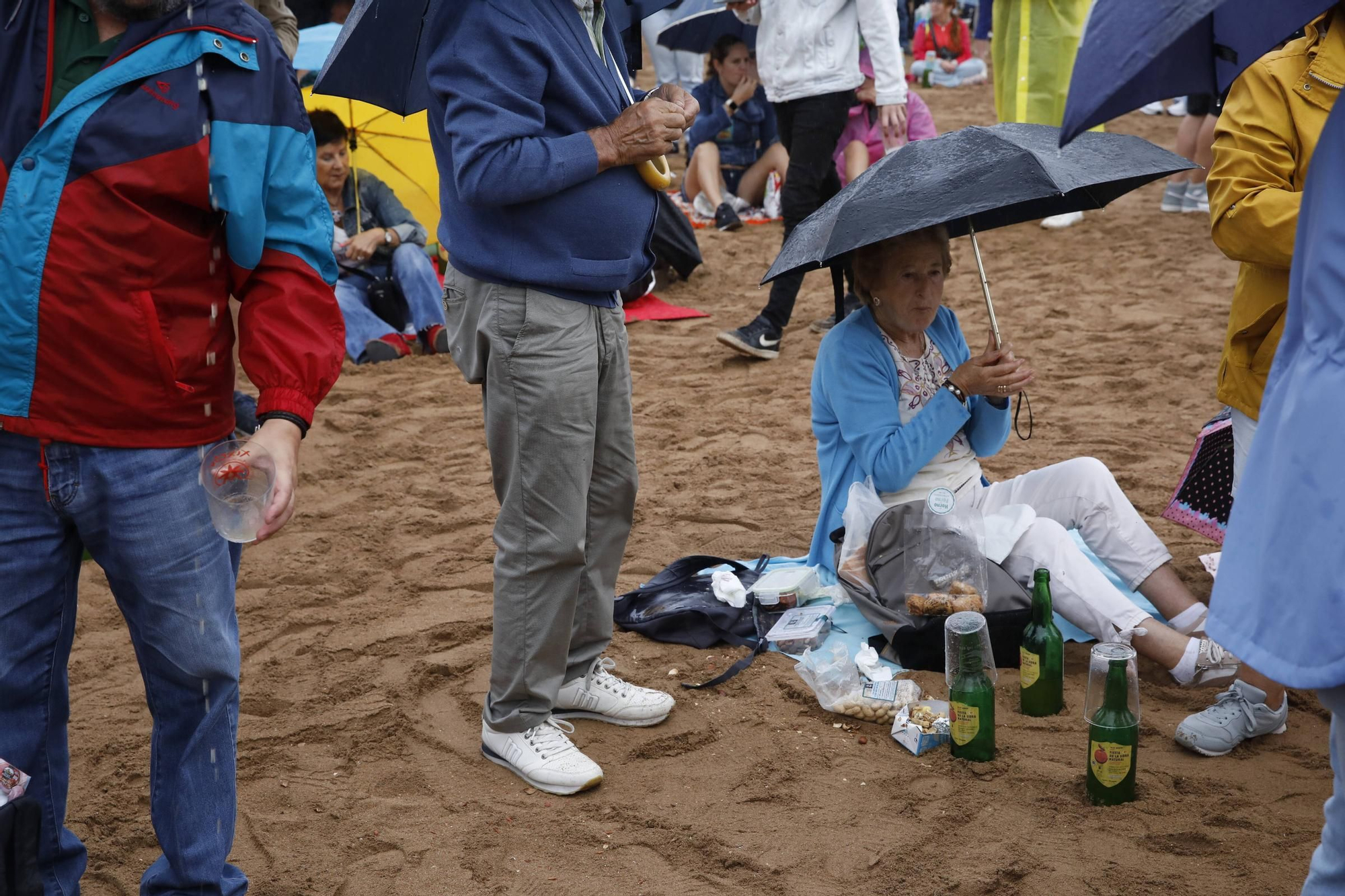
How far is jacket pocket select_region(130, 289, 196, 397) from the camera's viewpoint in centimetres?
229

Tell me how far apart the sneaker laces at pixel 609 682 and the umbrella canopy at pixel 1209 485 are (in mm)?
1764

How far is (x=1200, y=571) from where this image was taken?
4426mm

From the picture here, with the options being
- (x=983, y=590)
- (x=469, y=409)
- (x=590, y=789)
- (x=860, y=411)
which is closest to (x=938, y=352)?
(x=860, y=411)

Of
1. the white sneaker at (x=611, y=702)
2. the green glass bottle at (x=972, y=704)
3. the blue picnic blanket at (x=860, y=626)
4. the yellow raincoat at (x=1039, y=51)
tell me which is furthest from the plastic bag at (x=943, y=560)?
the yellow raincoat at (x=1039, y=51)

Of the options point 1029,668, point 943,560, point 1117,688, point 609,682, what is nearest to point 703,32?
point 943,560

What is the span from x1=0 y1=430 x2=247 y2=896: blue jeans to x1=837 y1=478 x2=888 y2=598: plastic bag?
1.95 meters

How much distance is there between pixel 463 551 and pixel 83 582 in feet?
4.63

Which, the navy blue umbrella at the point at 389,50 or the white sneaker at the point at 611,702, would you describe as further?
the white sneaker at the point at 611,702

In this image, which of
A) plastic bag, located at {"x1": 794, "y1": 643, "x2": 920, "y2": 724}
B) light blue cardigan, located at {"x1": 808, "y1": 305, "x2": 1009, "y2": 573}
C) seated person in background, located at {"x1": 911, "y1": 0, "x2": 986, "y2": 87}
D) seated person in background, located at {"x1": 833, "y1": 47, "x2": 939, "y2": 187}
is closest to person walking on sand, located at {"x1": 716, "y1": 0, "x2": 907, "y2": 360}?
seated person in background, located at {"x1": 833, "y1": 47, "x2": 939, "y2": 187}

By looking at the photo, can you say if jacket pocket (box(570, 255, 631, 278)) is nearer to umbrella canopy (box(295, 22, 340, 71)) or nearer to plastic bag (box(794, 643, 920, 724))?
plastic bag (box(794, 643, 920, 724))

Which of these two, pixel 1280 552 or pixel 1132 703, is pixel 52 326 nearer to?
pixel 1280 552

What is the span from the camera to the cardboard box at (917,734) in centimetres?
342

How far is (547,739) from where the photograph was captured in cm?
336

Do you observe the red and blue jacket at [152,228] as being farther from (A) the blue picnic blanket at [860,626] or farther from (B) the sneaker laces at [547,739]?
(A) the blue picnic blanket at [860,626]
